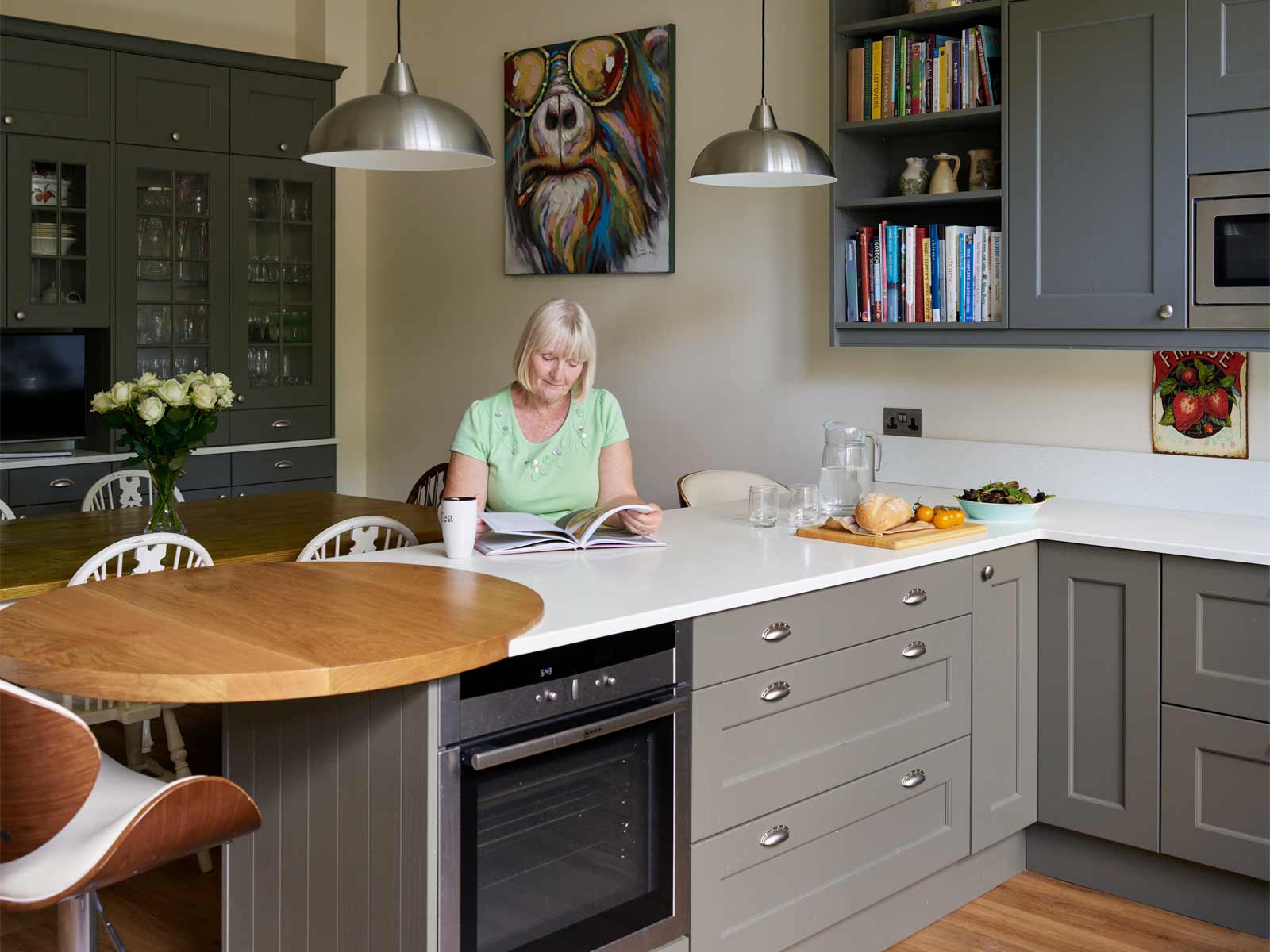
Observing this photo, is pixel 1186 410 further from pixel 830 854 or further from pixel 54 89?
pixel 54 89

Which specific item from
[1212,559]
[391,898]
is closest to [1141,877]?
[1212,559]

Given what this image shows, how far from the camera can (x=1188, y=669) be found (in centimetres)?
286

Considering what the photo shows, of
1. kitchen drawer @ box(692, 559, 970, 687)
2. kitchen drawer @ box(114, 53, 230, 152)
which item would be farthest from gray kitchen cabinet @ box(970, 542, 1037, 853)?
kitchen drawer @ box(114, 53, 230, 152)

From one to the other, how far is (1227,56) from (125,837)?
2774mm

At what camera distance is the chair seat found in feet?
5.69

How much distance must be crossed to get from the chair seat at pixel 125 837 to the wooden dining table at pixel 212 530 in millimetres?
1110

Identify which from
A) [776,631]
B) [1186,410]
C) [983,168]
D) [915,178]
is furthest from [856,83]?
[776,631]

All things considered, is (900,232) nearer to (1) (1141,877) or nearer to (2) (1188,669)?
(2) (1188,669)

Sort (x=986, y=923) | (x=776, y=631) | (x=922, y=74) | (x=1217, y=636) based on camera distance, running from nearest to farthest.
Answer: (x=776, y=631), (x=1217, y=636), (x=986, y=923), (x=922, y=74)

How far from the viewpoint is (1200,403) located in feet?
11.2

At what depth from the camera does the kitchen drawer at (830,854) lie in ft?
7.70

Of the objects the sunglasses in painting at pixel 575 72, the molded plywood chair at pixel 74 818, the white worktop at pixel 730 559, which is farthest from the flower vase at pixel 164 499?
the sunglasses in painting at pixel 575 72

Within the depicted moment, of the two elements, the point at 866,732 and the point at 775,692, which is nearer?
the point at 775,692

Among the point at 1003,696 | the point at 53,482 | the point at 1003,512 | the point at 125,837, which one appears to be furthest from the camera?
the point at 53,482
